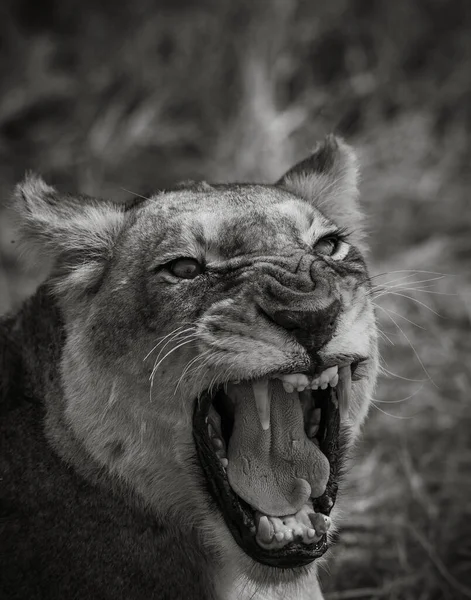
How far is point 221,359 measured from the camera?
306cm

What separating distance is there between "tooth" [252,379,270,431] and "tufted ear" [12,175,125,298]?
0.75 meters

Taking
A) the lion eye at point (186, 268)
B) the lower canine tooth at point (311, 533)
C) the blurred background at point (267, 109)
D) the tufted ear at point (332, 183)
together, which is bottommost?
the lower canine tooth at point (311, 533)

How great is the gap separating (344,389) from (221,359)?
51 centimetres

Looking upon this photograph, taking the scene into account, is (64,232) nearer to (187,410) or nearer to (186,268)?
(186,268)

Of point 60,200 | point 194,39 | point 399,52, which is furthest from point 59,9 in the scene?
point 60,200

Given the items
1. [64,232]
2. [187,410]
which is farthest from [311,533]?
[64,232]

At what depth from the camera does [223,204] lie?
3.51 m

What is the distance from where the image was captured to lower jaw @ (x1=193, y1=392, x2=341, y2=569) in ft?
10.2

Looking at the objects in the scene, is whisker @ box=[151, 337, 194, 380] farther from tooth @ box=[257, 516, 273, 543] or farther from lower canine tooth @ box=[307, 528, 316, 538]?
lower canine tooth @ box=[307, 528, 316, 538]

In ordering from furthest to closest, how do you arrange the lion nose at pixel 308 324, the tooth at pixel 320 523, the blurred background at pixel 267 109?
1. the blurred background at pixel 267 109
2. the tooth at pixel 320 523
3. the lion nose at pixel 308 324

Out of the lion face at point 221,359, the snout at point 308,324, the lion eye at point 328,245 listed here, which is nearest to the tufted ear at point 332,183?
the lion eye at point 328,245

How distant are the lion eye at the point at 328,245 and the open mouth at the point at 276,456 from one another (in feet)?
1.53

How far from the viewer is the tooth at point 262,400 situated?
315cm

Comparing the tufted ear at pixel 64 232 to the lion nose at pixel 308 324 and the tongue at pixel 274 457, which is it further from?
the lion nose at pixel 308 324
